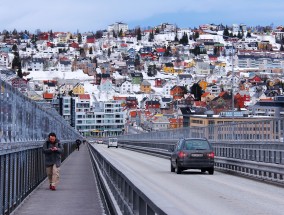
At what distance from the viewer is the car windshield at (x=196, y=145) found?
36.3m

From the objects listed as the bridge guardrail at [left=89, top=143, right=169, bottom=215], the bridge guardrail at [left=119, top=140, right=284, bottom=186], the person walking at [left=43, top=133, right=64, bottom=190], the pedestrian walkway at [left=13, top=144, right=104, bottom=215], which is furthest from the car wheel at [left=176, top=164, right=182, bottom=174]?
the bridge guardrail at [left=89, top=143, right=169, bottom=215]

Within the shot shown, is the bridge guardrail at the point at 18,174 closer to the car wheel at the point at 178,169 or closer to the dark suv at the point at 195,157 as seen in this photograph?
the dark suv at the point at 195,157

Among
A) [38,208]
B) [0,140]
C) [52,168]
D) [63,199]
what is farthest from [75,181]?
[0,140]

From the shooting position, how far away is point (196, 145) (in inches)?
1443

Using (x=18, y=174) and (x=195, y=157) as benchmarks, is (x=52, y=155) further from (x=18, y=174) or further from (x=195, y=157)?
(x=195, y=157)

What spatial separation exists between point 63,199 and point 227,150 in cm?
1962

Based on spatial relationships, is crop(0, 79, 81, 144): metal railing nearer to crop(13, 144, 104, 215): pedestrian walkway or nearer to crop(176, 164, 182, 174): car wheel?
crop(13, 144, 104, 215): pedestrian walkway

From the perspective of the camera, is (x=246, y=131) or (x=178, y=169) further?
(x=246, y=131)

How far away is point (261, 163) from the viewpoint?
3139 centimetres

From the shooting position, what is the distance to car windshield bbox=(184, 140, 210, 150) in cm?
3634

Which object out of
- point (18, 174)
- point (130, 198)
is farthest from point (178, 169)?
point (130, 198)

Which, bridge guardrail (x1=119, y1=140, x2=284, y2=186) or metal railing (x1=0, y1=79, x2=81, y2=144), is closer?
metal railing (x1=0, y1=79, x2=81, y2=144)

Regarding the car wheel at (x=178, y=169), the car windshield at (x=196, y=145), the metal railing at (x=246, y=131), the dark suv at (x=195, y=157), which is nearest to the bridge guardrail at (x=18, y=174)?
the metal railing at (x=246, y=131)

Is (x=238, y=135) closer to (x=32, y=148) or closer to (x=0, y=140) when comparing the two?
(x=32, y=148)
